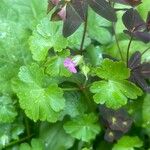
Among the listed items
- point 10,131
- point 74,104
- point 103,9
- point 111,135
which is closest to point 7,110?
point 10,131

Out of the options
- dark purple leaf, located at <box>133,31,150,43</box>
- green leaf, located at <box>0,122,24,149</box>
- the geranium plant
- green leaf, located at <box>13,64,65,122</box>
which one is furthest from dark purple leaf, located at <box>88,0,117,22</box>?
green leaf, located at <box>0,122,24,149</box>

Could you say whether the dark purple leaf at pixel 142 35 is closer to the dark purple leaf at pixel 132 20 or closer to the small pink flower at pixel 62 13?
the dark purple leaf at pixel 132 20

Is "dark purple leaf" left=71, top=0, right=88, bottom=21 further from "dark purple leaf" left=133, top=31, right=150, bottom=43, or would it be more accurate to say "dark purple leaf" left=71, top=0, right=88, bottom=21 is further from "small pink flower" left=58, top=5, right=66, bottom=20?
"dark purple leaf" left=133, top=31, right=150, bottom=43

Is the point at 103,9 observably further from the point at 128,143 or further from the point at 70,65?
the point at 128,143

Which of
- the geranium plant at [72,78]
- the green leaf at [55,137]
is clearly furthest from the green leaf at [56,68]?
the green leaf at [55,137]

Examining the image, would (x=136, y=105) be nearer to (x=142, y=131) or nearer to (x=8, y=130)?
(x=142, y=131)

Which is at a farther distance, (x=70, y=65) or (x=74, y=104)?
(x=74, y=104)
